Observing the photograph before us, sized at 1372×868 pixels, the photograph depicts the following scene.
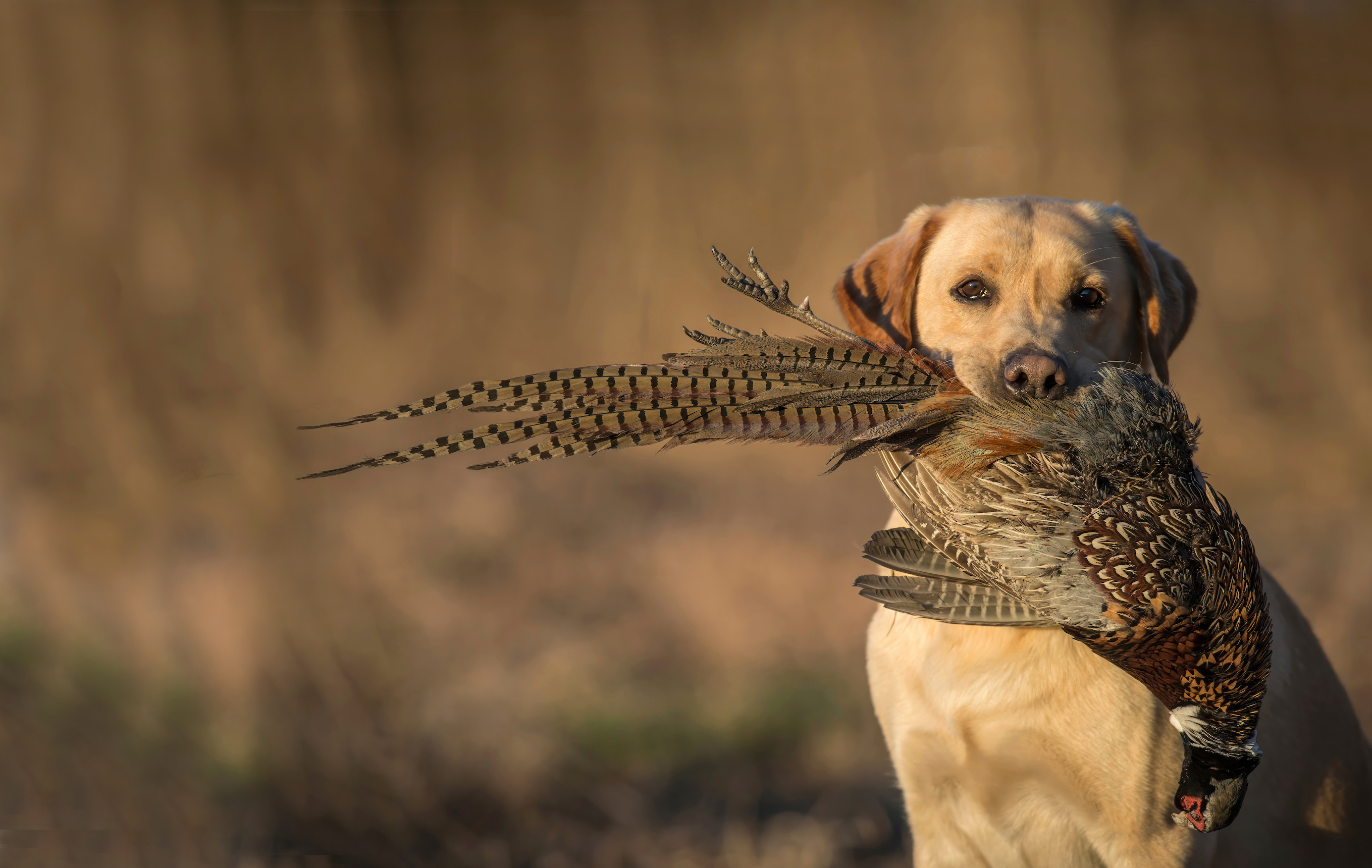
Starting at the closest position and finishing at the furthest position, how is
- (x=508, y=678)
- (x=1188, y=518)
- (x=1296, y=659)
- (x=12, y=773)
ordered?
1. (x=1188, y=518)
2. (x=1296, y=659)
3. (x=12, y=773)
4. (x=508, y=678)

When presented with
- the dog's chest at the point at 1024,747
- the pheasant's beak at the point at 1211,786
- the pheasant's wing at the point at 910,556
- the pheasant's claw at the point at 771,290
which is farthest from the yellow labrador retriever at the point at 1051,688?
the pheasant's claw at the point at 771,290

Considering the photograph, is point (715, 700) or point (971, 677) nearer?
point (971, 677)

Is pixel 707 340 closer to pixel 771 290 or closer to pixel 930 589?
pixel 771 290

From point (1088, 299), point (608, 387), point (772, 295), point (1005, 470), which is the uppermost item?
point (1088, 299)

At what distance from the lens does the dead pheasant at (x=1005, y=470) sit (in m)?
1.37

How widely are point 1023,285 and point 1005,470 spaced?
0.87 m

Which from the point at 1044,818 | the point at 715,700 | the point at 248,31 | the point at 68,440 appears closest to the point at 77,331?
the point at 68,440

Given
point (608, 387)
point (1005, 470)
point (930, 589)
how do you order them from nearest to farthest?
1. point (608, 387)
2. point (1005, 470)
3. point (930, 589)

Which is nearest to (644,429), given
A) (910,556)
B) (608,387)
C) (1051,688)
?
(608,387)

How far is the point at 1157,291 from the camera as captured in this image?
229 centimetres

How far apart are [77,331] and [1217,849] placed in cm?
464

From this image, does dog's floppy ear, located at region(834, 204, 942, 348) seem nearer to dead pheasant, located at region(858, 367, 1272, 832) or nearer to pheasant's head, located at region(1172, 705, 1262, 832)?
dead pheasant, located at region(858, 367, 1272, 832)

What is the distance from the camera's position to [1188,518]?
1.41 m

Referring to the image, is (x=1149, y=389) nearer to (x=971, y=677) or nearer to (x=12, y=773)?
(x=971, y=677)
